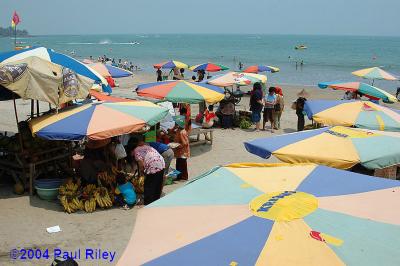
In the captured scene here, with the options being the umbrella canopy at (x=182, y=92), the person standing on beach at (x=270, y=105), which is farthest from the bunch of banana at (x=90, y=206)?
the person standing on beach at (x=270, y=105)

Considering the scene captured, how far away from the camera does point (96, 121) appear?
7.18 m

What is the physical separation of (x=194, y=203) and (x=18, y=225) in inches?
175

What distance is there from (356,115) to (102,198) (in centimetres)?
496

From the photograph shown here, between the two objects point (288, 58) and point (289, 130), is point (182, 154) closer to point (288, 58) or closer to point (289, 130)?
point (289, 130)

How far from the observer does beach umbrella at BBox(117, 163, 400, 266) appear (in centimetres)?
262

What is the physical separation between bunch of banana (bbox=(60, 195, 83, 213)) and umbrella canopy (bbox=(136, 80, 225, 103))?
4175 millimetres

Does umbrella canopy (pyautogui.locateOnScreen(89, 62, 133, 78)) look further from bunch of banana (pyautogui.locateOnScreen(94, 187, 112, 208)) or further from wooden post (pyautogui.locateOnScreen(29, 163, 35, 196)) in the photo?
bunch of banana (pyautogui.locateOnScreen(94, 187, 112, 208))

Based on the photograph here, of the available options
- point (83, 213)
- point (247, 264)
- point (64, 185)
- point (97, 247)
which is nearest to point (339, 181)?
point (247, 264)

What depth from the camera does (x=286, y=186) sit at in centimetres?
362

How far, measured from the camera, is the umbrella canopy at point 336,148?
5336 millimetres

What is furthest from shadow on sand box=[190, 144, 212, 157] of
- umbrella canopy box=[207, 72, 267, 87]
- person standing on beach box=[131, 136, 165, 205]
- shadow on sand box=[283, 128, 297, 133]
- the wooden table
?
person standing on beach box=[131, 136, 165, 205]

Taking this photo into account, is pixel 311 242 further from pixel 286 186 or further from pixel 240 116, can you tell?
pixel 240 116
